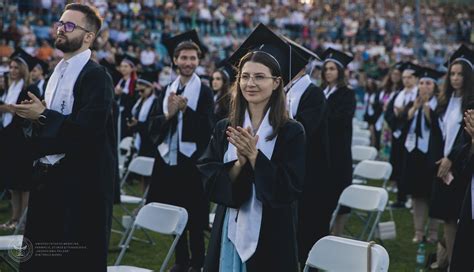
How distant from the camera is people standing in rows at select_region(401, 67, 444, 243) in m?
8.78

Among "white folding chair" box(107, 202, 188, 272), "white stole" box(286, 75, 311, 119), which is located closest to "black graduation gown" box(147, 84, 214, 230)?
"white stole" box(286, 75, 311, 119)

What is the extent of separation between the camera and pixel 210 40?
23422 mm

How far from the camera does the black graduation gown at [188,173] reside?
6668 mm

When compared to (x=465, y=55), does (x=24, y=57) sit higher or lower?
lower

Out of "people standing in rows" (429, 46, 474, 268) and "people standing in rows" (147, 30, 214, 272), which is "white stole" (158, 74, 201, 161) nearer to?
"people standing in rows" (147, 30, 214, 272)

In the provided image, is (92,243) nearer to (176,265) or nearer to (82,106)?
(82,106)

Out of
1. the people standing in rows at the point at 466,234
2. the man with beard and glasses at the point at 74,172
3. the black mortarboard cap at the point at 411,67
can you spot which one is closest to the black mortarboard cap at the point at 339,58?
the black mortarboard cap at the point at 411,67

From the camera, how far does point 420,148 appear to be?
9352mm

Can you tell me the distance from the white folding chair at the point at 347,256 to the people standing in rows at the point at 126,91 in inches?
309

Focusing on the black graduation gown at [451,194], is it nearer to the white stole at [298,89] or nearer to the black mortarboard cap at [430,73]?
the white stole at [298,89]

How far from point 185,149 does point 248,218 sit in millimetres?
2881

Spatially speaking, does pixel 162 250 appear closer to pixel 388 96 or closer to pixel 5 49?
pixel 388 96

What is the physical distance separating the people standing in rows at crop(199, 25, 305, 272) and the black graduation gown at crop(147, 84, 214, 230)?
2.59 m

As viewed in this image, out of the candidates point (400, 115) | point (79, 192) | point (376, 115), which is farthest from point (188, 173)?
point (376, 115)
